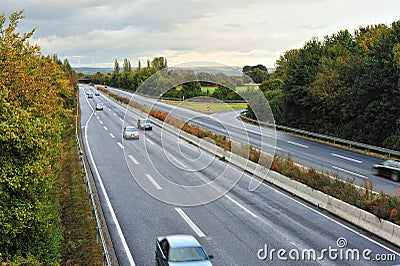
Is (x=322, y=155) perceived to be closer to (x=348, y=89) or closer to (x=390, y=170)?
(x=390, y=170)

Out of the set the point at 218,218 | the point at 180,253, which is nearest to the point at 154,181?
the point at 218,218

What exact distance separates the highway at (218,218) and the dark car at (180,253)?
4.12 feet

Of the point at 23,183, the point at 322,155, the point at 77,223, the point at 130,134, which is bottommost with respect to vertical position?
the point at 77,223

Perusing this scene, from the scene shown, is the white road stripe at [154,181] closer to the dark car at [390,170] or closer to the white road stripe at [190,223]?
the white road stripe at [190,223]

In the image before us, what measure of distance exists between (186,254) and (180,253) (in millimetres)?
188

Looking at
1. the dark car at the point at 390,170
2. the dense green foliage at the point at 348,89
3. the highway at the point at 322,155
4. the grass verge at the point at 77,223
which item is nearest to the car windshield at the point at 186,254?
the grass verge at the point at 77,223

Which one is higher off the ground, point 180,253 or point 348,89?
point 348,89

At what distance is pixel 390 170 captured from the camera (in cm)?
2608

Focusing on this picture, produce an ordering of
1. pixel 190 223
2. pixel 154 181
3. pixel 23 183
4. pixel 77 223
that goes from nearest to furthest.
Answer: pixel 23 183
pixel 190 223
pixel 77 223
pixel 154 181

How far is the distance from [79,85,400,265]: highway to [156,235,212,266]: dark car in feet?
4.12

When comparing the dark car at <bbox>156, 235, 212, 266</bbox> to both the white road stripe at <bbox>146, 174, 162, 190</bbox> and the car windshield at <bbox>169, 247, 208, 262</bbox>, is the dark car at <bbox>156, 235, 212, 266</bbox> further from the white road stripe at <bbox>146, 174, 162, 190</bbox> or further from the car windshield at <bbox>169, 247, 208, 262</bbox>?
the white road stripe at <bbox>146, 174, 162, 190</bbox>

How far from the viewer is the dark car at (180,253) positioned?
40.1 ft

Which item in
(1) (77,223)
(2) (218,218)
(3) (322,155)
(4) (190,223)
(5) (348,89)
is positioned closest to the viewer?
(4) (190,223)

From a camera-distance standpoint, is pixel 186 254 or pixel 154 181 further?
pixel 154 181
